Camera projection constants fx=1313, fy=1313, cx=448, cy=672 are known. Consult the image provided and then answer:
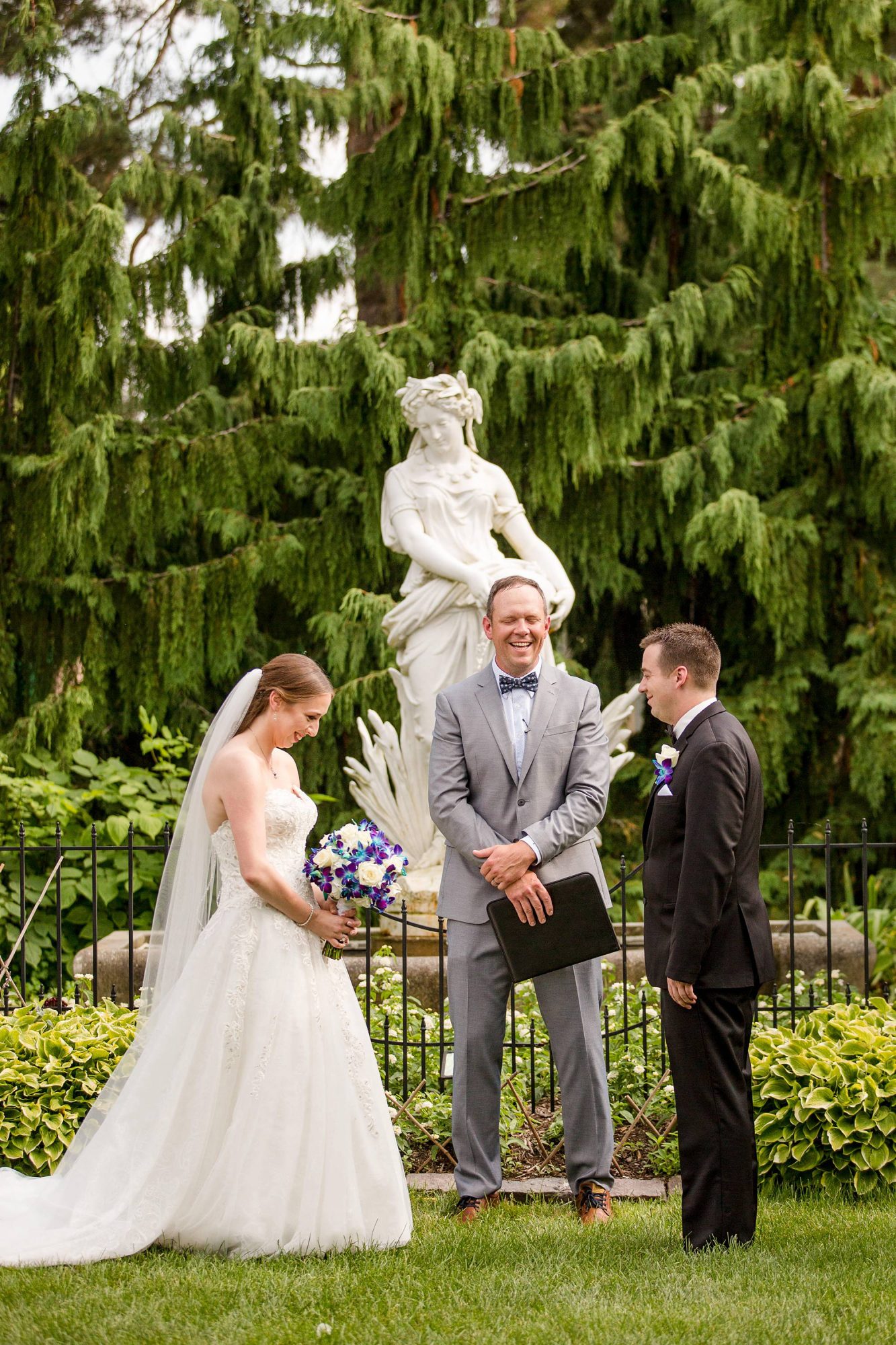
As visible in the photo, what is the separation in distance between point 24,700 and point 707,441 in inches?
220

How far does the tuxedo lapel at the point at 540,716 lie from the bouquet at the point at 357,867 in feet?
1.74

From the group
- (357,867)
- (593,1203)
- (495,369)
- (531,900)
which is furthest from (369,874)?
(495,369)

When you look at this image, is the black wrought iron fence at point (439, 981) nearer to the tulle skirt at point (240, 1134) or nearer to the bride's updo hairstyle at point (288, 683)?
the tulle skirt at point (240, 1134)

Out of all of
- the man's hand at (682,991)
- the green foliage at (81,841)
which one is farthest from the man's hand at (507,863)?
the green foliage at (81,841)

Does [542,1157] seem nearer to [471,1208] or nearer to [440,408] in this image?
[471,1208]

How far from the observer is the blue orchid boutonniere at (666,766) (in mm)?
3592

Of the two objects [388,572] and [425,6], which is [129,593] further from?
[425,6]

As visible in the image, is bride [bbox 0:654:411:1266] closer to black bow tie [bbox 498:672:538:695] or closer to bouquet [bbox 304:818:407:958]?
bouquet [bbox 304:818:407:958]

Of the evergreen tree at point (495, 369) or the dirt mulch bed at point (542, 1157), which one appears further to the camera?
the evergreen tree at point (495, 369)

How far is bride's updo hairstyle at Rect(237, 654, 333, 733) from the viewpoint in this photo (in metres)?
3.82

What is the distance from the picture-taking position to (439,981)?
602 cm

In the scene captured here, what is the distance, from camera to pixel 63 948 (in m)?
7.69

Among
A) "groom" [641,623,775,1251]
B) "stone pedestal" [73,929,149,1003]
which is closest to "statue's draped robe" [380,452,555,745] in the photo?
"stone pedestal" [73,929,149,1003]

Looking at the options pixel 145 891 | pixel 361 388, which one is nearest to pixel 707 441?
pixel 361 388
